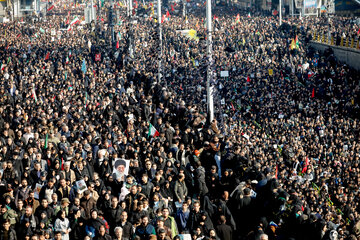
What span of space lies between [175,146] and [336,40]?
2886 centimetres

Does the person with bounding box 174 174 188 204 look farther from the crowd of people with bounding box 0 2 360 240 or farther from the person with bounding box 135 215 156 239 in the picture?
the person with bounding box 135 215 156 239

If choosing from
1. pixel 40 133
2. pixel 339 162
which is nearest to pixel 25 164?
pixel 40 133

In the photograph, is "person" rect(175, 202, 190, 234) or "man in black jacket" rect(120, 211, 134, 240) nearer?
"man in black jacket" rect(120, 211, 134, 240)

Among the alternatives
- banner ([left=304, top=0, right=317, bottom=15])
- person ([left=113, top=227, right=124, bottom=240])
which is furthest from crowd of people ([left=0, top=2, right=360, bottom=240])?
banner ([left=304, top=0, right=317, bottom=15])

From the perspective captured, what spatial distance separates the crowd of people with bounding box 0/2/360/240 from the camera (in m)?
11.2

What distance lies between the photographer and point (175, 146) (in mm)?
15977

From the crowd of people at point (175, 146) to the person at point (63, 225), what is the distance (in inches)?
0.9

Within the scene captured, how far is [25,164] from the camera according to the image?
45.3ft

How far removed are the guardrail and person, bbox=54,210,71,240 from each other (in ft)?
101

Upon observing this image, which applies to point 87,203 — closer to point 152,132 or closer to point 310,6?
point 152,132

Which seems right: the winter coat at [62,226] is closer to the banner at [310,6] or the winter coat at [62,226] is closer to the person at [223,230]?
the person at [223,230]

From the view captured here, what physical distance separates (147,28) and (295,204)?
1660 inches

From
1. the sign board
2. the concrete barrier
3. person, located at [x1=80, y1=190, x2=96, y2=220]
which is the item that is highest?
the concrete barrier

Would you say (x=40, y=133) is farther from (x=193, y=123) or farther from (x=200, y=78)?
(x=200, y=78)
